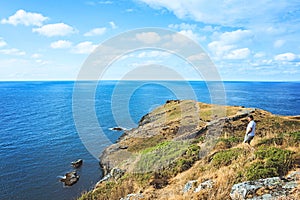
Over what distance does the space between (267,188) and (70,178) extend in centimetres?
3049

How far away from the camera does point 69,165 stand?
38.6 meters

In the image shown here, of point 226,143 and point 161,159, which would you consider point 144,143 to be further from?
point 226,143

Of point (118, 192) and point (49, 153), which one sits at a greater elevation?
point (118, 192)

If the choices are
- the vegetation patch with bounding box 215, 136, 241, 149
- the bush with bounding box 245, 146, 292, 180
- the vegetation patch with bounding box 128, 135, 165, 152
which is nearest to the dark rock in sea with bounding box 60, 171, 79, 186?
the vegetation patch with bounding box 128, 135, 165, 152

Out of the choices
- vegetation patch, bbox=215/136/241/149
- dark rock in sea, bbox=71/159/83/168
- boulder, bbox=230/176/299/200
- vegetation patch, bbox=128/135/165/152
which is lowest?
dark rock in sea, bbox=71/159/83/168

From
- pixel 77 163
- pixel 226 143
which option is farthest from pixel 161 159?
pixel 77 163

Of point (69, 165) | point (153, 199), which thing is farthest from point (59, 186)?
point (153, 199)

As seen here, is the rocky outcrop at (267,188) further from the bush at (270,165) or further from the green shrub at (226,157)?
the green shrub at (226,157)

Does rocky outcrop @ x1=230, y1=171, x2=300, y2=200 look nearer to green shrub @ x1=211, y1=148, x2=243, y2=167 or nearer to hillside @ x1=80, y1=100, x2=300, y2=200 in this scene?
hillside @ x1=80, y1=100, x2=300, y2=200

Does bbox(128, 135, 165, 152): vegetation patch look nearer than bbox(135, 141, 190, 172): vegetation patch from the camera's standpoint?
No

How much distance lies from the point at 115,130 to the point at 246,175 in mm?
51152

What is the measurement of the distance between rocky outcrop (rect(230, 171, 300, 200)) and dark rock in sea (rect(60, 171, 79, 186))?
94.2 feet

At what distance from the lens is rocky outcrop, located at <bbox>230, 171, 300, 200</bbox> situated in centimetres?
818

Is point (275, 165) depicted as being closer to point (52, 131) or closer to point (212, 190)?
point (212, 190)
